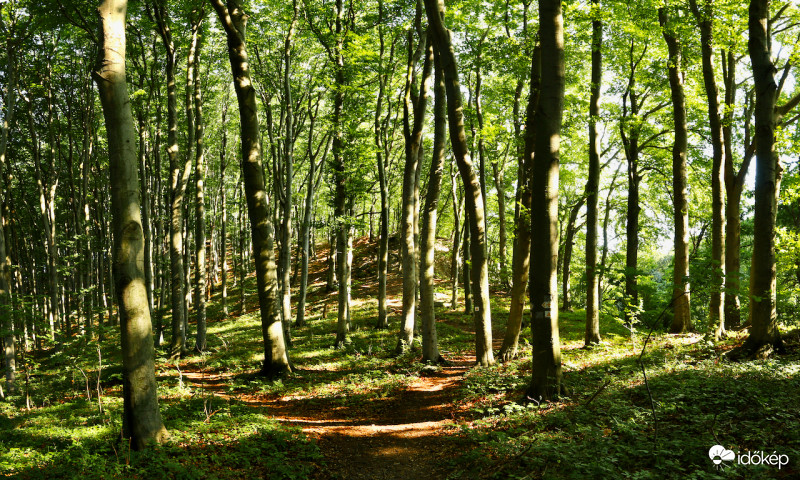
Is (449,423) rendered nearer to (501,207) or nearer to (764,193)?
(764,193)

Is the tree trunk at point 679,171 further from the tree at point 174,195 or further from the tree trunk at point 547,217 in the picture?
the tree at point 174,195

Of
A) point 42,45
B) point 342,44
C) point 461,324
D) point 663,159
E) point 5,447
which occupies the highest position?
point 42,45

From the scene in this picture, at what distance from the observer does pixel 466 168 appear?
30.5ft

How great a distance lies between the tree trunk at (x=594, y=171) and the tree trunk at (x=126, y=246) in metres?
9.00

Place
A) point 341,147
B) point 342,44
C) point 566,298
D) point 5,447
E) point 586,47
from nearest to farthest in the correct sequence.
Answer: point 5,447 → point 342,44 → point 341,147 → point 586,47 → point 566,298

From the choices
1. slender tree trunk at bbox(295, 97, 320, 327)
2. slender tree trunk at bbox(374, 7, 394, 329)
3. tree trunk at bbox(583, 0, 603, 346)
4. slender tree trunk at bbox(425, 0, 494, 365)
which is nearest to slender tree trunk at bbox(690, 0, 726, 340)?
tree trunk at bbox(583, 0, 603, 346)

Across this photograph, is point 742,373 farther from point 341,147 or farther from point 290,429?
point 341,147

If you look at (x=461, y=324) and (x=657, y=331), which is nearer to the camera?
(x=657, y=331)

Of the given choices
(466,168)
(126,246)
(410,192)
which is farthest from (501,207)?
(126,246)

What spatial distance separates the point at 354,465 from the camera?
553cm

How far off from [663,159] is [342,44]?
50.3ft

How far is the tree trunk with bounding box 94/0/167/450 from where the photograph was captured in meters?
4.76

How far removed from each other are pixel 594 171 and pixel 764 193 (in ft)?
12.0

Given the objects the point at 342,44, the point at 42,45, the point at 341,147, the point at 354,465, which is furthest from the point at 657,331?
the point at 42,45
